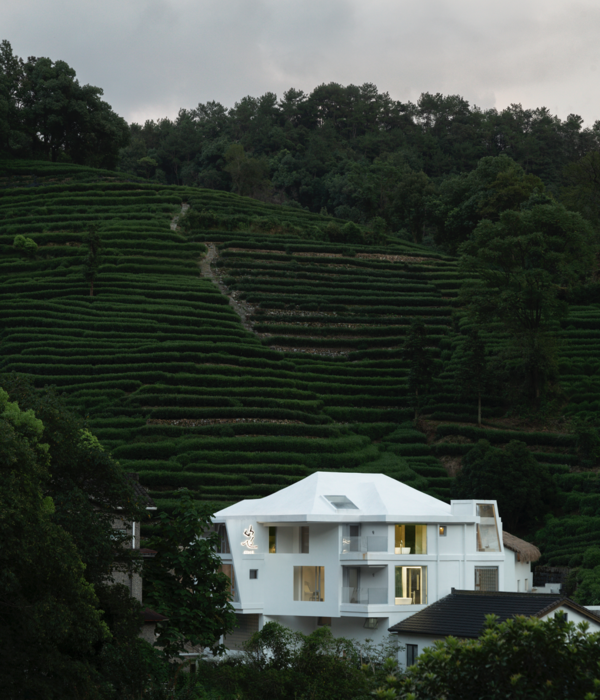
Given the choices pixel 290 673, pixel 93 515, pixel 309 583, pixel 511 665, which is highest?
pixel 93 515

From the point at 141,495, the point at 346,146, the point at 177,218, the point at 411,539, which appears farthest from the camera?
the point at 346,146

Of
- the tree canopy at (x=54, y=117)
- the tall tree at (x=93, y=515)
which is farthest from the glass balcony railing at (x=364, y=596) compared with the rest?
the tree canopy at (x=54, y=117)

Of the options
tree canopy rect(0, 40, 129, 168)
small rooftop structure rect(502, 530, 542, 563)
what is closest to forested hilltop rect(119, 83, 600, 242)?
tree canopy rect(0, 40, 129, 168)

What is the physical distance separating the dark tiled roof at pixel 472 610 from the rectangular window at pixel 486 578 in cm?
307

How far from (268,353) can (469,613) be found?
4112 centimetres

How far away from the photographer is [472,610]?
96.5 ft

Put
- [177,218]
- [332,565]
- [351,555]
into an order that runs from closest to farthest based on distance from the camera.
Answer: [351,555] → [332,565] → [177,218]

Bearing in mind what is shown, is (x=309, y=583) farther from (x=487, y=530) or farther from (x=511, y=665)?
(x=511, y=665)

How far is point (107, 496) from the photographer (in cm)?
1916

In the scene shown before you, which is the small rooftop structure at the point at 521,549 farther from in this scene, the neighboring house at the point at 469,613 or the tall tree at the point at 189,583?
the tall tree at the point at 189,583

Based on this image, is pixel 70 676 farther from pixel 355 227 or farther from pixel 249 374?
pixel 355 227

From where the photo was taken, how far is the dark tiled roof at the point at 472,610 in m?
27.3

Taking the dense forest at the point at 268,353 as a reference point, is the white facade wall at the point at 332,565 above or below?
below

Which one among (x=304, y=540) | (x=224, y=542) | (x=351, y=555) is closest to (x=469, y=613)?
(x=351, y=555)
